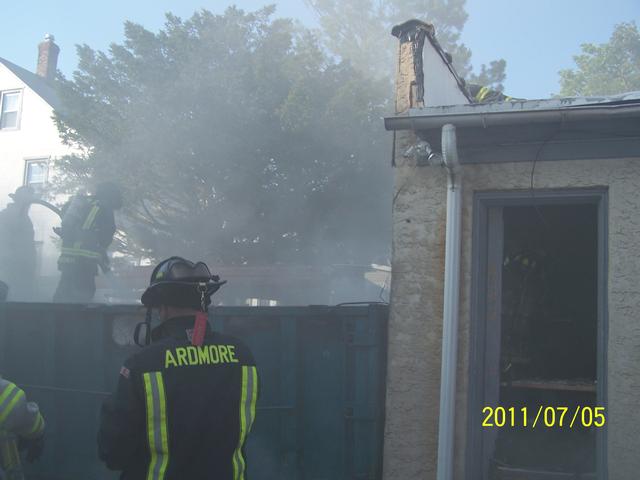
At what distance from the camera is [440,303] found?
4.44 meters

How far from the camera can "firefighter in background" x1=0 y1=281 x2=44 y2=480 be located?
3449mm

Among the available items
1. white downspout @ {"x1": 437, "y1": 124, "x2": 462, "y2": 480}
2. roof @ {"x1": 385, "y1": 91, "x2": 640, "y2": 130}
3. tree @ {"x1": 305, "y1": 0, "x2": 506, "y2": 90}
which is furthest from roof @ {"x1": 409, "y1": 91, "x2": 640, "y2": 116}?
tree @ {"x1": 305, "y1": 0, "x2": 506, "y2": 90}

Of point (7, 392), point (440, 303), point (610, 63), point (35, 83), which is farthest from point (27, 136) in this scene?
point (610, 63)

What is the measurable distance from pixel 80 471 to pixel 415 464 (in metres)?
2.57

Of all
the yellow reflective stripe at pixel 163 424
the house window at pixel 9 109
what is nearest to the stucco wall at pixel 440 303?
the yellow reflective stripe at pixel 163 424

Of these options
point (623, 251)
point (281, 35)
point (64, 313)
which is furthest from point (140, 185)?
point (623, 251)

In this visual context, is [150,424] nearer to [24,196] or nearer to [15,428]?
[15,428]

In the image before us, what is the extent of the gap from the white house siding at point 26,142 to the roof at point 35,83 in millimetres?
140

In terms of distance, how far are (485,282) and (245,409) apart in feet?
8.41

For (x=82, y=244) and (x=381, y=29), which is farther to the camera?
(x=381, y=29)

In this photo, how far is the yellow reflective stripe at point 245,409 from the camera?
2.54m

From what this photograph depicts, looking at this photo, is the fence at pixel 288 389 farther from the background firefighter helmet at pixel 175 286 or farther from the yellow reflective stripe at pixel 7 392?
the background firefighter helmet at pixel 175 286

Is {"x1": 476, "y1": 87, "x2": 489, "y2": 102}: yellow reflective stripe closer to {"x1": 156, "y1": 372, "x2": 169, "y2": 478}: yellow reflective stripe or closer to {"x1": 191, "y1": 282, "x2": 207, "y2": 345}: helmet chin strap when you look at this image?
{"x1": 191, "y1": 282, "x2": 207, "y2": 345}: helmet chin strap
